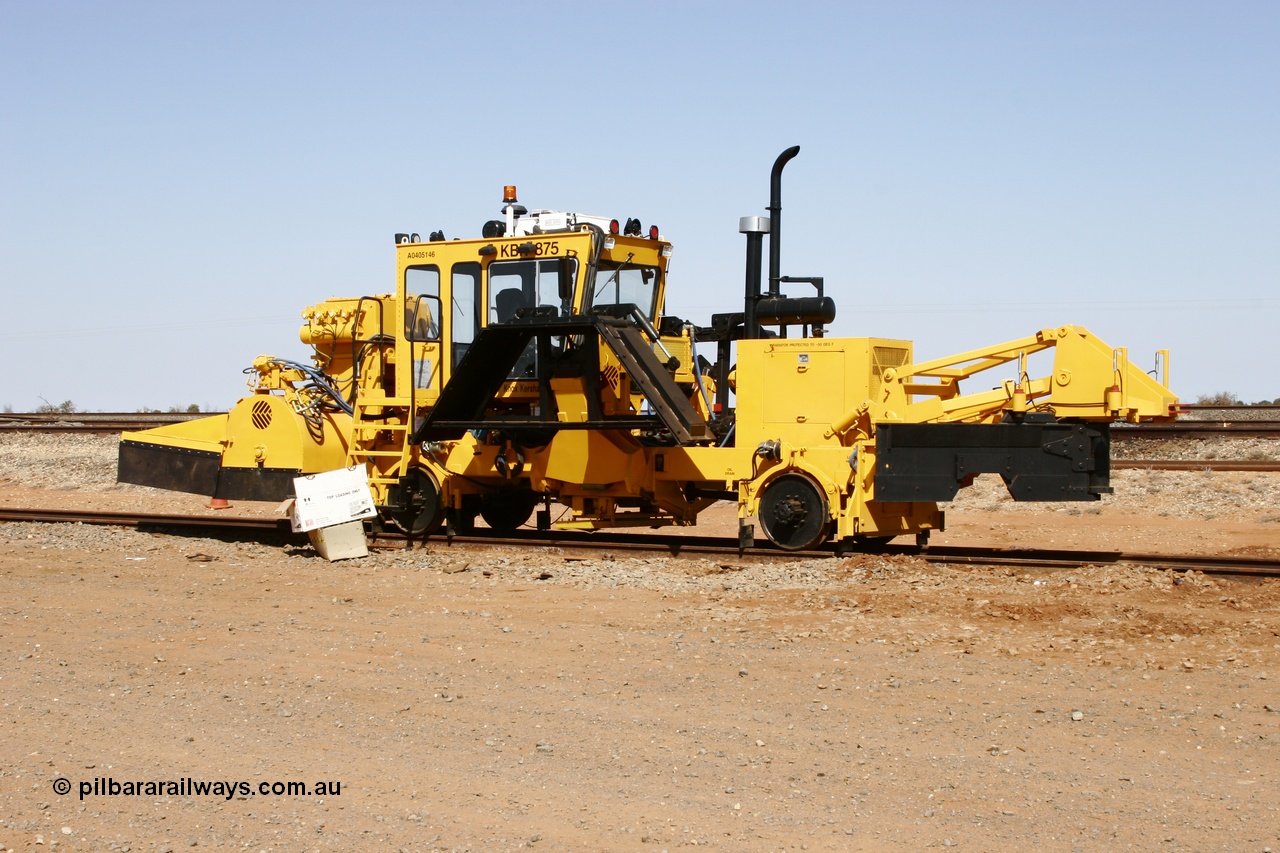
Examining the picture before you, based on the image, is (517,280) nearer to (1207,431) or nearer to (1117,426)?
(1207,431)

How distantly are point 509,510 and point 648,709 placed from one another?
8247mm

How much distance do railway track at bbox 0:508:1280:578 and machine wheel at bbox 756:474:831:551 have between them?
125mm

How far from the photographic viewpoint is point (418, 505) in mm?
13727

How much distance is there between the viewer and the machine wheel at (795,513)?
11.7 m

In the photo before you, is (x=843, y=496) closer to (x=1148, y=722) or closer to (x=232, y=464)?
(x=1148, y=722)

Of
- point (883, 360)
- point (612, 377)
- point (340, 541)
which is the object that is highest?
point (883, 360)

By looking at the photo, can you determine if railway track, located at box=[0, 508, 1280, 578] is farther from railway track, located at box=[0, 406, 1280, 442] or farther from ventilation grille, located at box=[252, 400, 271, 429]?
railway track, located at box=[0, 406, 1280, 442]

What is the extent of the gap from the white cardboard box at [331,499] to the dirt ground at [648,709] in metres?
1.40

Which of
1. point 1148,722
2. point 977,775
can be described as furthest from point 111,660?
point 1148,722

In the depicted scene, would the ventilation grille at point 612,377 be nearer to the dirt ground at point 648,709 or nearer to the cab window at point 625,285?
the cab window at point 625,285

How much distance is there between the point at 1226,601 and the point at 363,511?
783cm

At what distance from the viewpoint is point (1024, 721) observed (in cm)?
646

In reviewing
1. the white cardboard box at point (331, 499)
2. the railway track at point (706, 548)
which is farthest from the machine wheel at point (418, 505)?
the white cardboard box at point (331, 499)

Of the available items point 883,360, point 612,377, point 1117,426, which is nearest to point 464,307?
point 612,377
